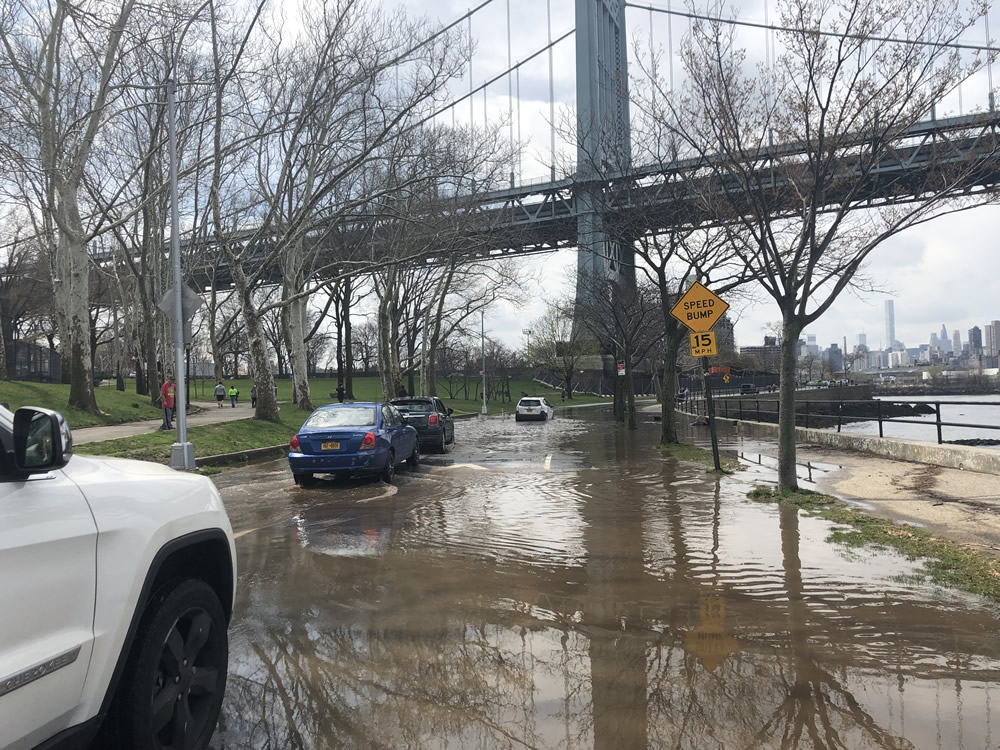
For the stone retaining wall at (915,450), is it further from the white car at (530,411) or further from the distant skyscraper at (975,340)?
the distant skyscraper at (975,340)

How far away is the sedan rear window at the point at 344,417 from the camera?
12406 millimetres

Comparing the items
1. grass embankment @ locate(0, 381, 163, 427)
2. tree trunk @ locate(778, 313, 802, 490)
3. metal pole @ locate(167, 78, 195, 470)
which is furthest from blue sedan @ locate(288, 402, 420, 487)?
grass embankment @ locate(0, 381, 163, 427)

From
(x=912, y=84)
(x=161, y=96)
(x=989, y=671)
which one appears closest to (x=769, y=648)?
(x=989, y=671)

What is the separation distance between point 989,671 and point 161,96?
70.6ft

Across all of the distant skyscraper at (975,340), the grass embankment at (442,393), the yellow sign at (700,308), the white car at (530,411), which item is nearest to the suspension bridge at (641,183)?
the yellow sign at (700,308)

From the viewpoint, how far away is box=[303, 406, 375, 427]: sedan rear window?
1241cm

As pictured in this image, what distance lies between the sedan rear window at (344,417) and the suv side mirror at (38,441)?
33.0 ft

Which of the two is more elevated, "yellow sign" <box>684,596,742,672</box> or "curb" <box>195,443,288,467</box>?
"curb" <box>195,443,288,467</box>

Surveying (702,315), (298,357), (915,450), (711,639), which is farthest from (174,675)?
(298,357)

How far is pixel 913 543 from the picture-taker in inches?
272

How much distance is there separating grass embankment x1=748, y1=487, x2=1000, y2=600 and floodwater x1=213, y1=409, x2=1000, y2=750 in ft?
0.80

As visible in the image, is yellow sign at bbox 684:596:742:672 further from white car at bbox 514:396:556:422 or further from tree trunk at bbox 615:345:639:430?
white car at bbox 514:396:556:422

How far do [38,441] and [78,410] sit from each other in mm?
23756

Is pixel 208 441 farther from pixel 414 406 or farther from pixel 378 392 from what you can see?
pixel 378 392
